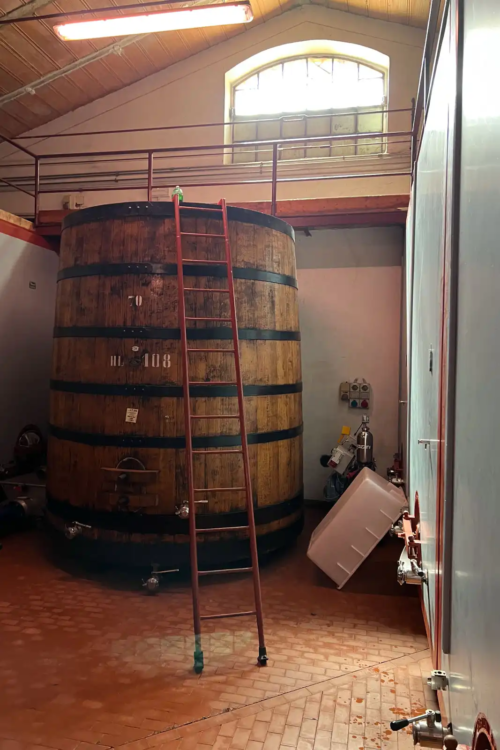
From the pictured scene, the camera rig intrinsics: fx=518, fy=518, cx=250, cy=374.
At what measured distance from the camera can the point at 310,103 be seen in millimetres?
6730

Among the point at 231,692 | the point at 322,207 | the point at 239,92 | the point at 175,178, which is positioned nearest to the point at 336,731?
the point at 231,692

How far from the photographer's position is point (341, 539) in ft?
12.1

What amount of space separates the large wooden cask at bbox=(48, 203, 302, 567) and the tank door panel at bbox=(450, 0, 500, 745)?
7.74ft

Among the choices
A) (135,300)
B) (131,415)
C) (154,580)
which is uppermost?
(135,300)

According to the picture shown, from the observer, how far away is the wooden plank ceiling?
18.9 feet

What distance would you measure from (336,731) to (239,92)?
714cm

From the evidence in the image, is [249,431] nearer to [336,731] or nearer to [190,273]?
[190,273]

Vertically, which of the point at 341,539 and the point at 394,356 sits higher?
the point at 394,356

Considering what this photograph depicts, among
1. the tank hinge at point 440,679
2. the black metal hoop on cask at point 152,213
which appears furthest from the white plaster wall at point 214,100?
the tank hinge at point 440,679

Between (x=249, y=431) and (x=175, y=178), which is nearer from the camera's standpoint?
(x=249, y=431)

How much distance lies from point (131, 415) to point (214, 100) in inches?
198

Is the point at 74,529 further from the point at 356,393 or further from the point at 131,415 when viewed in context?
the point at 356,393

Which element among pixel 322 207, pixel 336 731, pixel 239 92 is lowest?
pixel 336 731

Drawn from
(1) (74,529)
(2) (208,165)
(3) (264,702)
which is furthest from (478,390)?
(2) (208,165)
